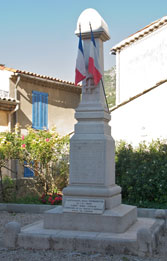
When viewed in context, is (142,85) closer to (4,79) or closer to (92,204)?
(4,79)

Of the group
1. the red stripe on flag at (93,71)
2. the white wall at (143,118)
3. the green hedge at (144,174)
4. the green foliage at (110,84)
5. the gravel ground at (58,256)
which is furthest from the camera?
the green foliage at (110,84)

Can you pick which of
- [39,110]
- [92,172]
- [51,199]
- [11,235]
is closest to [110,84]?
[39,110]

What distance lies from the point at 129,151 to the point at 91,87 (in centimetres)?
464

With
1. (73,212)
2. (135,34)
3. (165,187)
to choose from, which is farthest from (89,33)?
(135,34)

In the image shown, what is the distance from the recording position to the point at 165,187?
932 cm

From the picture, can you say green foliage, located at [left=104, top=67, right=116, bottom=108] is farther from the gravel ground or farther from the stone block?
the gravel ground

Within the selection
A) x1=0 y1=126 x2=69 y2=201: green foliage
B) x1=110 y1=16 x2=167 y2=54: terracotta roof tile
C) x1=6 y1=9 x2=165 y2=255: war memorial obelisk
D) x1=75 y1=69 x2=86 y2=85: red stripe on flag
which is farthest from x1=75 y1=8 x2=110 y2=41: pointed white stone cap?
x1=110 y1=16 x2=167 y2=54: terracotta roof tile

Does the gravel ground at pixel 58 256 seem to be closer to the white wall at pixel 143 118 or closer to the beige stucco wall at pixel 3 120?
the white wall at pixel 143 118

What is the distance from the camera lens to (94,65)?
21.1ft

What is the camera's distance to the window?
56.3 ft

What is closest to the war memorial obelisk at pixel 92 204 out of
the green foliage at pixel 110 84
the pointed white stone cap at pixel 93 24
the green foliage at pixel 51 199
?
the pointed white stone cap at pixel 93 24

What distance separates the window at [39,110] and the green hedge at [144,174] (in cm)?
702

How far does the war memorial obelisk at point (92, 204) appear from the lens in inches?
214

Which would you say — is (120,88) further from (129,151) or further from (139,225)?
(139,225)
